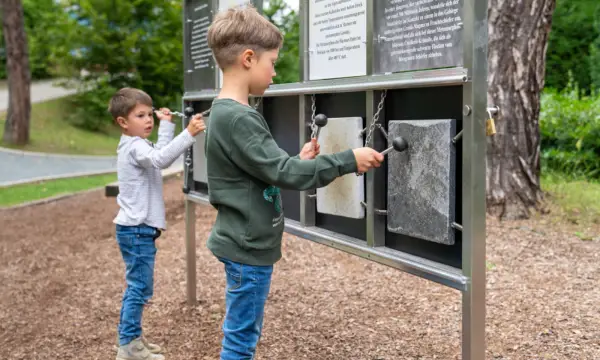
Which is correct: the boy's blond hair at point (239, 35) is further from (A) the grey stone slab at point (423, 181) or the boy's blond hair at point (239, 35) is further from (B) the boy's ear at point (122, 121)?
(B) the boy's ear at point (122, 121)

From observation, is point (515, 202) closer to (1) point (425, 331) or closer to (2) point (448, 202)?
(1) point (425, 331)

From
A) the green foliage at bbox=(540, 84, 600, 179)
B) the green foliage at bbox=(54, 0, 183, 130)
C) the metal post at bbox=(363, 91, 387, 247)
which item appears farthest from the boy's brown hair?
the green foliage at bbox=(54, 0, 183, 130)

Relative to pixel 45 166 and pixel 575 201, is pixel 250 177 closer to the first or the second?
pixel 575 201

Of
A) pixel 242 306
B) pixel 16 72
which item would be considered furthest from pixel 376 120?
pixel 16 72

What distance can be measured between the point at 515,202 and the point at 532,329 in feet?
8.39

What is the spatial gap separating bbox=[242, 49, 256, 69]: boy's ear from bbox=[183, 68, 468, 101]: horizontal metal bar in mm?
553

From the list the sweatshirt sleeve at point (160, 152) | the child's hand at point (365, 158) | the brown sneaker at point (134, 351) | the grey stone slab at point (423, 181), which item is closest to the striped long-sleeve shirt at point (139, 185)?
the sweatshirt sleeve at point (160, 152)

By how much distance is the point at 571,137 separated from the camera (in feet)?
32.5

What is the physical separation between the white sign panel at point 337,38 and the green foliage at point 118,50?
68.3 feet

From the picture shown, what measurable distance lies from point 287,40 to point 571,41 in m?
11.3

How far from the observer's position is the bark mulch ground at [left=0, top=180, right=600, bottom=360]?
3.91 m

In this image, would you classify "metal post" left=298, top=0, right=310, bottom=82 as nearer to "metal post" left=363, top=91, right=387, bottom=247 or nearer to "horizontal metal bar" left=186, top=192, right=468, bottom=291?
"metal post" left=363, top=91, right=387, bottom=247

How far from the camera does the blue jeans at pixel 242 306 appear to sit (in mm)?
2635

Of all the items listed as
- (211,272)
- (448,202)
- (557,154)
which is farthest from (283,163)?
(557,154)
